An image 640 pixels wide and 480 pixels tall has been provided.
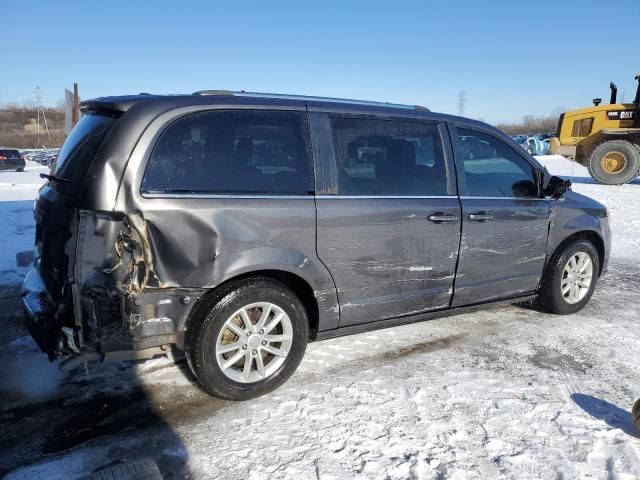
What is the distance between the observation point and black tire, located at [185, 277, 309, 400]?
9.12 ft

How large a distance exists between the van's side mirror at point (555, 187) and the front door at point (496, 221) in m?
0.08

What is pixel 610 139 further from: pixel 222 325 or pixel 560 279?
pixel 222 325

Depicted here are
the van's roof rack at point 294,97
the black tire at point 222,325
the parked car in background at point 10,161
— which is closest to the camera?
the black tire at point 222,325

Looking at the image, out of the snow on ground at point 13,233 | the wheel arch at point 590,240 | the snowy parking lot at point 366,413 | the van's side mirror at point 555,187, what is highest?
the van's side mirror at point 555,187

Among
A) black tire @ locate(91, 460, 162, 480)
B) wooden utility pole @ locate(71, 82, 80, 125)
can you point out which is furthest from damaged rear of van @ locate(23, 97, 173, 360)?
wooden utility pole @ locate(71, 82, 80, 125)

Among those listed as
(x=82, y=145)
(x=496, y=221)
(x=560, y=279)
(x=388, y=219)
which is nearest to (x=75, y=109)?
(x=82, y=145)

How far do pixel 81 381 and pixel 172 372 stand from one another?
576mm

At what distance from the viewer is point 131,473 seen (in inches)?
81.9

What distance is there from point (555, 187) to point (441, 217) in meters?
1.30

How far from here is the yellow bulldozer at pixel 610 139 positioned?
1505cm

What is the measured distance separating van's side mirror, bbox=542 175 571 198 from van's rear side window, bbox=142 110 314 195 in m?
2.28

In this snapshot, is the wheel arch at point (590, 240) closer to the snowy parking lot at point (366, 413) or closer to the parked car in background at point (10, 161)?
the snowy parking lot at point (366, 413)

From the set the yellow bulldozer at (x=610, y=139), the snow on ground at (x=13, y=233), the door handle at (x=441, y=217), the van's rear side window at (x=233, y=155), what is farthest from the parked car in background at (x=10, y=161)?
the door handle at (x=441, y=217)

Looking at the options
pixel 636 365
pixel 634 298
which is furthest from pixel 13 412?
pixel 634 298
